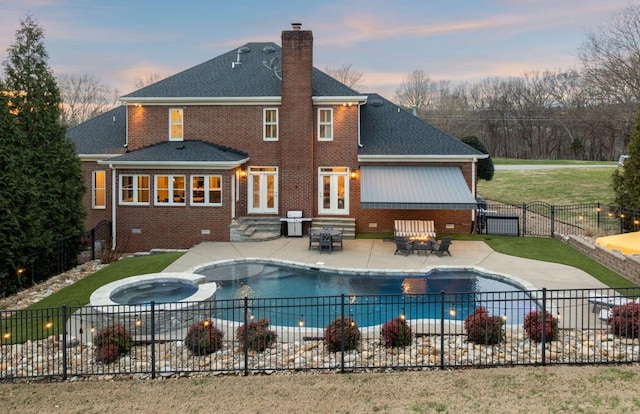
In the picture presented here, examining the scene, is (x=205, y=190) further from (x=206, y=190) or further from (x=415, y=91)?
(x=415, y=91)

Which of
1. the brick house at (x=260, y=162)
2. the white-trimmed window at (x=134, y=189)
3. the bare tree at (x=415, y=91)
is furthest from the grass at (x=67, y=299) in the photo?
the bare tree at (x=415, y=91)

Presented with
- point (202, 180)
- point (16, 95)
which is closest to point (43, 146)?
point (16, 95)

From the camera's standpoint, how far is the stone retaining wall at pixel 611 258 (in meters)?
16.5

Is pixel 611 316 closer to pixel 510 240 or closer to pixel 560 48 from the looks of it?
pixel 510 240

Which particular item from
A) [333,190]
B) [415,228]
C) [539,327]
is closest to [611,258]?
[415,228]

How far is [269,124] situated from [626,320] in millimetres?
20609

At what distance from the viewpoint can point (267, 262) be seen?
20469mm

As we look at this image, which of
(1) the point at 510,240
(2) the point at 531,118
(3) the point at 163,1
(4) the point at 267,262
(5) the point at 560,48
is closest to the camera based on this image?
(4) the point at 267,262

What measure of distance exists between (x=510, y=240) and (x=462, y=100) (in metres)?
66.6

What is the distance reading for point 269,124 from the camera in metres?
27.4

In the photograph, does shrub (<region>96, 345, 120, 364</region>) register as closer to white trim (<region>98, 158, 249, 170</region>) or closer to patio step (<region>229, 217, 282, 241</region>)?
patio step (<region>229, 217, 282, 241</region>)

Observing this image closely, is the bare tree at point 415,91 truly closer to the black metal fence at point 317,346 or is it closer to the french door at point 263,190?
the french door at point 263,190

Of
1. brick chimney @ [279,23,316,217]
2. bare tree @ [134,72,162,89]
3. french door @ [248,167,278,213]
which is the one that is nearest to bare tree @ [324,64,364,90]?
bare tree @ [134,72,162,89]

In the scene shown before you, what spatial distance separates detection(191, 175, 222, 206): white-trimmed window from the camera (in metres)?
24.8
